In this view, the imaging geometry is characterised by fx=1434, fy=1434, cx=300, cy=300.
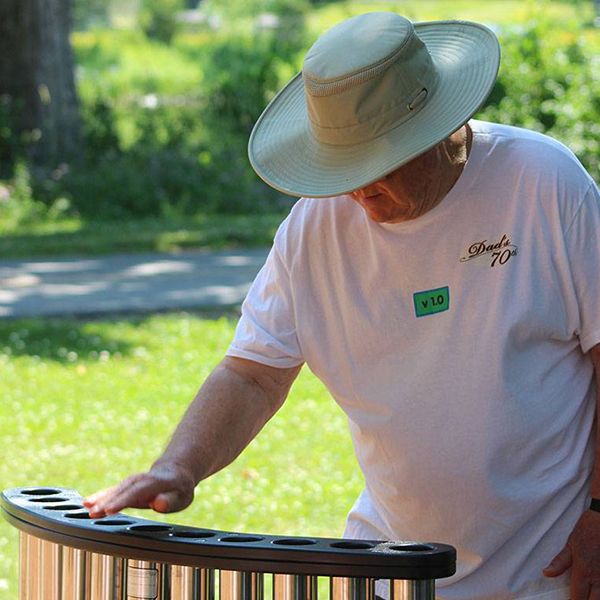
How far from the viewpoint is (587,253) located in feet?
8.89

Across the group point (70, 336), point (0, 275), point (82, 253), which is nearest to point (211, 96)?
point (82, 253)

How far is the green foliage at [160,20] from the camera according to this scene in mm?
47688

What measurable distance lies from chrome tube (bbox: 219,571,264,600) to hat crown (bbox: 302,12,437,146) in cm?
92

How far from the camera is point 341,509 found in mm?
6590

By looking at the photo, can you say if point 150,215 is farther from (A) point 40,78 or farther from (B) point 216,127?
(B) point 216,127

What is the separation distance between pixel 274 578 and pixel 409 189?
88 cm

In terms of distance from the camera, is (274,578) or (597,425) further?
(597,425)

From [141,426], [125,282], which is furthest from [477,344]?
[125,282]

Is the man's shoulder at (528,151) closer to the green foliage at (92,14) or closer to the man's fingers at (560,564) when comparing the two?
the man's fingers at (560,564)

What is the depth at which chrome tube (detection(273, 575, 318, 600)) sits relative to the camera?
7.25ft

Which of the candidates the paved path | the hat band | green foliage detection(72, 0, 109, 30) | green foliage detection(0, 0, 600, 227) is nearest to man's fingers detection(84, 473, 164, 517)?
the hat band

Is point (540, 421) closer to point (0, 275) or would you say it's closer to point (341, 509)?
point (341, 509)

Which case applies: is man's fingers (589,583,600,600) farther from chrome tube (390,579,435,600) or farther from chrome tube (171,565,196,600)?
chrome tube (171,565,196,600)

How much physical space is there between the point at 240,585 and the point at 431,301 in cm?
80
